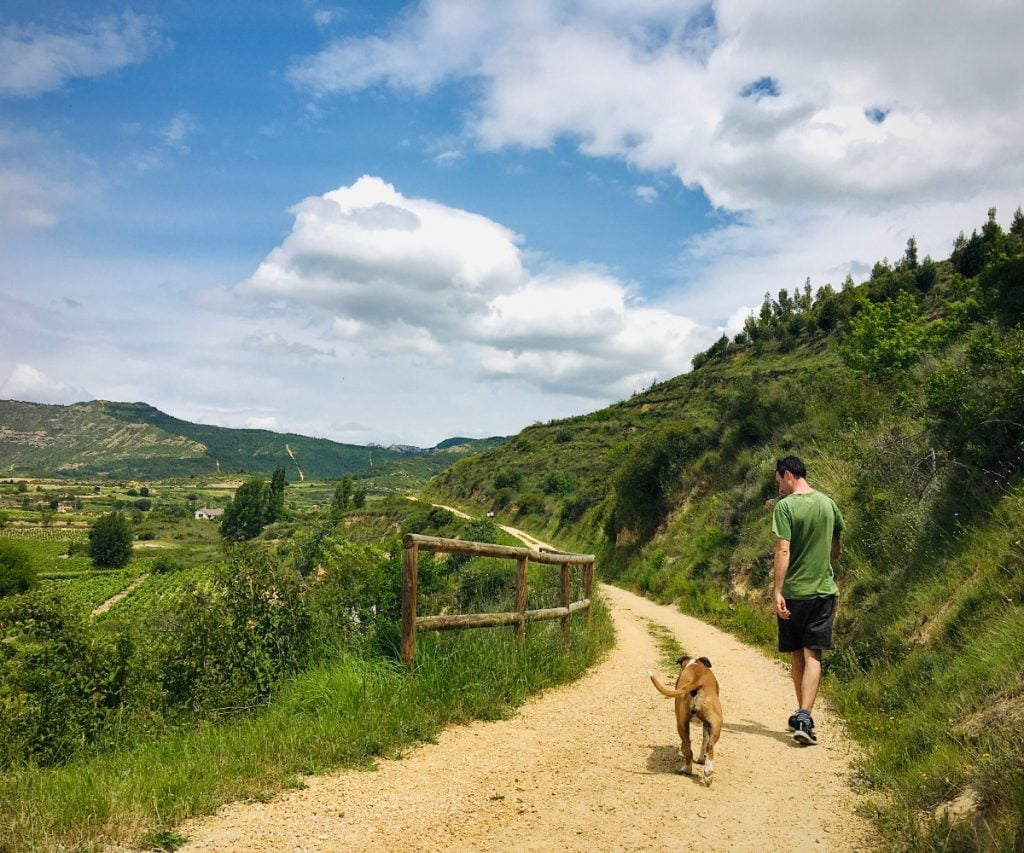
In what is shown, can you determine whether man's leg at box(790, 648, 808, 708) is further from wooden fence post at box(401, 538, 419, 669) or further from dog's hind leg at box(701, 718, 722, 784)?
wooden fence post at box(401, 538, 419, 669)

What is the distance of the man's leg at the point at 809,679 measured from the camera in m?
5.72

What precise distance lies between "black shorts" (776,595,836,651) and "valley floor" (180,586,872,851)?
84cm

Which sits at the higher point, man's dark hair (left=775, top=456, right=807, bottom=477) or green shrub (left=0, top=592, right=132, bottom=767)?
man's dark hair (left=775, top=456, right=807, bottom=477)

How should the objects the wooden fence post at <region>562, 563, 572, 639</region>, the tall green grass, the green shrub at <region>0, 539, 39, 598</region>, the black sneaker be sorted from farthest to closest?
1. the green shrub at <region>0, 539, 39, 598</region>
2. the wooden fence post at <region>562, 563, 572, 639</region>
3. the black sneaker
4. the tall green grass

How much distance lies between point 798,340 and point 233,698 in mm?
57976

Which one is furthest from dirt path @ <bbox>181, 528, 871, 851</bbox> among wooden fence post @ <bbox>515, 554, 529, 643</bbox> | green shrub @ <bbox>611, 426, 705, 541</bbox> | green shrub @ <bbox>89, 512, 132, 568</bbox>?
green shrub @ <bbox>89, 512, 132, 568</bbox>

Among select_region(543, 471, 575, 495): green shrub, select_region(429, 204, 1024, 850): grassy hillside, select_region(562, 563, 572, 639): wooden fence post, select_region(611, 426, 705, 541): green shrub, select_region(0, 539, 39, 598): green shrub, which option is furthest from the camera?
select_region(0, 539, 39, 598): green shrub

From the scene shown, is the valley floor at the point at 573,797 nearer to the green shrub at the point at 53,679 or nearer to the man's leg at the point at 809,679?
the man's leg at the point at 809,679

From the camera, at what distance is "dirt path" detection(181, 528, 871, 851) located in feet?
12.1

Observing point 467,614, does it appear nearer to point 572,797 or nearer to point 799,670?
point 572,797

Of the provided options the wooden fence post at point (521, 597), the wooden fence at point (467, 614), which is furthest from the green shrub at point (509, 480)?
the wooden fence post at point (521, 597)

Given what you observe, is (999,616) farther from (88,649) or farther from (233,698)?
(88,649)

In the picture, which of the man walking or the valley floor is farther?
the man walking

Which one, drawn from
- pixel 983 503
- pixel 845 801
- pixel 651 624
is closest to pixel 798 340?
pixel 651 624
